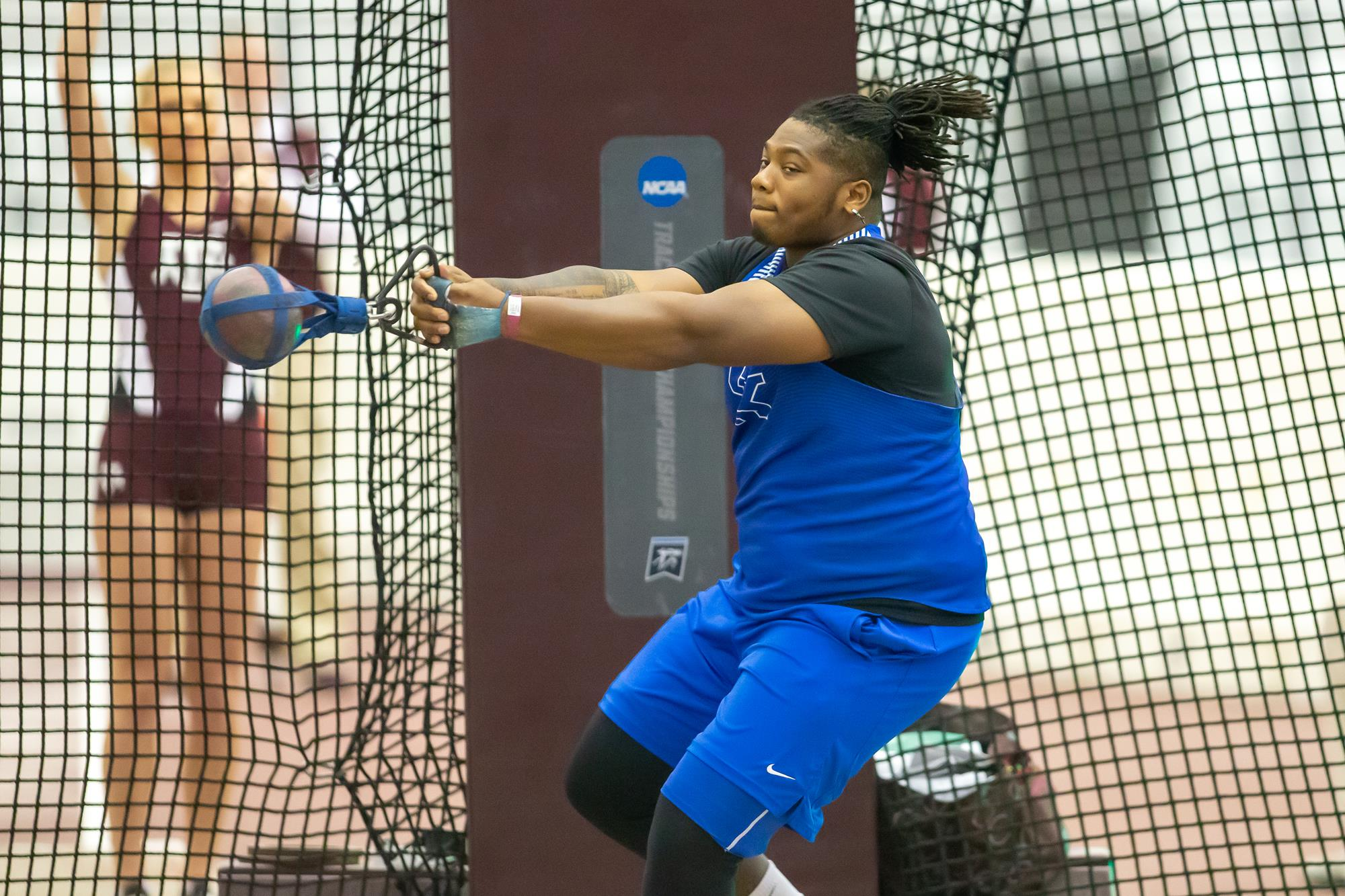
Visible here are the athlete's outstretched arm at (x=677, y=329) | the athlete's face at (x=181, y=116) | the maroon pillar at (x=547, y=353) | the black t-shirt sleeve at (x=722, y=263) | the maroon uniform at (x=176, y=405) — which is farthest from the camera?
the maroon uniform at (x=176, y=405)

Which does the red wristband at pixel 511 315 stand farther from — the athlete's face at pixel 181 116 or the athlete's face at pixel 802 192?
the athlete's face at pixel 181 116

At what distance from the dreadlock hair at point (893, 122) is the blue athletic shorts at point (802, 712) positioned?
67 cm

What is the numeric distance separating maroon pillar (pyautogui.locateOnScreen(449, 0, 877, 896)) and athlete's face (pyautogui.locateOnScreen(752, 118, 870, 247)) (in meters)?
0.65

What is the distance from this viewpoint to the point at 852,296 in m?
1.86

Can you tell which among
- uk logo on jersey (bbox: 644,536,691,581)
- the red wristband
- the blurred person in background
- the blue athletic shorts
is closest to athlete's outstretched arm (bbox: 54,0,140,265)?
the blurred person in background

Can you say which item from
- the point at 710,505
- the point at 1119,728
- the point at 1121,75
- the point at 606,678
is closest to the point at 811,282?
the point at 710,505

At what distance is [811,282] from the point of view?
185 centimetres

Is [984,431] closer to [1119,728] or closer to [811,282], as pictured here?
[1119,728]

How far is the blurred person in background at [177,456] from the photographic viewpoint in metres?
3.29

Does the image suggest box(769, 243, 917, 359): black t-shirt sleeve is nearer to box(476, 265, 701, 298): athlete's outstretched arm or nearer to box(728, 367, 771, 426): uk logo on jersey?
box(728, 367, 771, 426): uk logo on jersey

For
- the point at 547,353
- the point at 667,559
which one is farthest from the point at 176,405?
the point at 667,559

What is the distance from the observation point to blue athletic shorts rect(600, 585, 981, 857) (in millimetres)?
1894

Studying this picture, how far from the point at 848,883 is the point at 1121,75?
4990 millimetres

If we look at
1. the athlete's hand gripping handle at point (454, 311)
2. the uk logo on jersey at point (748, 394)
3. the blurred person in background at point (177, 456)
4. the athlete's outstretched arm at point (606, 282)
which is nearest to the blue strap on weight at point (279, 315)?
the athlete's hand gripping handle at point (454, 311)
